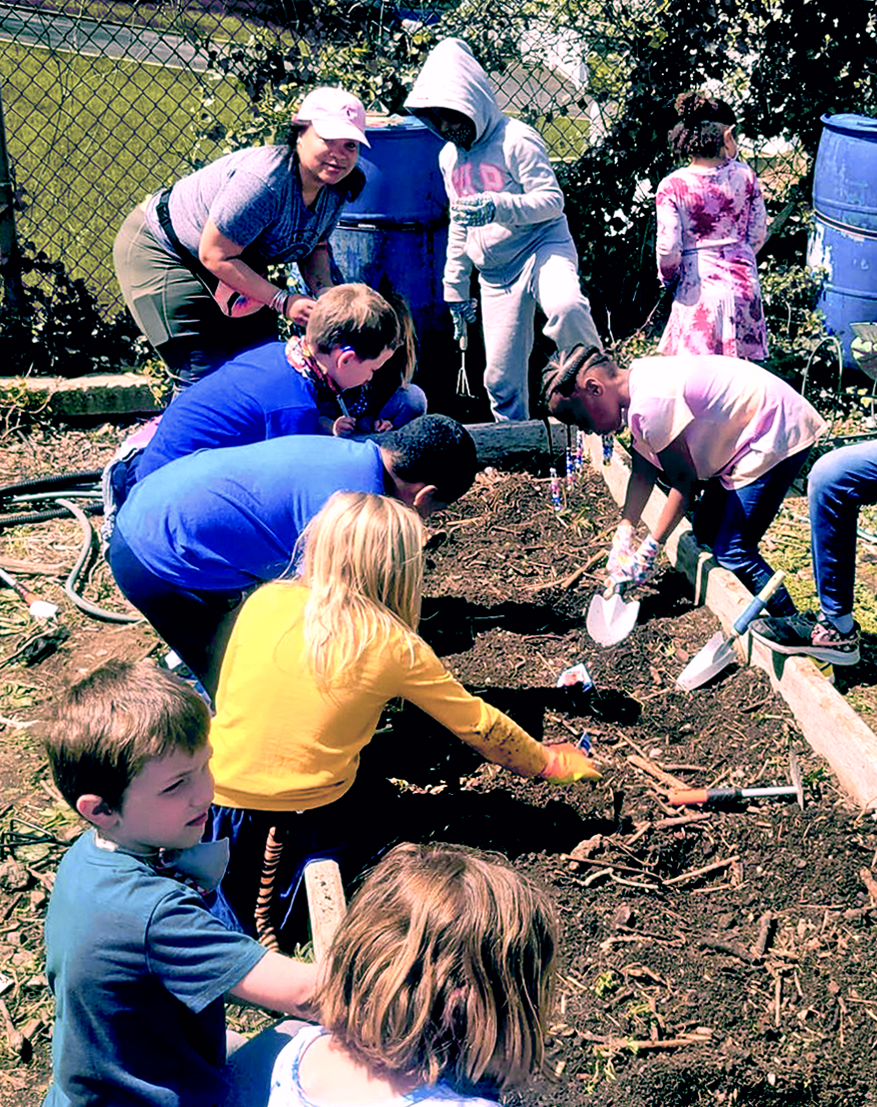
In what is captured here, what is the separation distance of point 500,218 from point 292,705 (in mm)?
3206

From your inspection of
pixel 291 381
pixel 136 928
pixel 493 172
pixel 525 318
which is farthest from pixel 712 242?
pixel 136 928

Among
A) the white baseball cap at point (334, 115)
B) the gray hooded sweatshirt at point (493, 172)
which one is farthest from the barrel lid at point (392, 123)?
the white baseball cap at point (334, 115)

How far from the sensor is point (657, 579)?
457 centimetres

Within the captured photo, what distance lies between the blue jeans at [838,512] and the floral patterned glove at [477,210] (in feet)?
7.04

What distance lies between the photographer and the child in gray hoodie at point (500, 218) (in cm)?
516

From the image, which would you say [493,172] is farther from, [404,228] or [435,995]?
[435,995]

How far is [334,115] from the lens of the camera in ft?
13.7

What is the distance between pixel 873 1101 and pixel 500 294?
392 centimetres

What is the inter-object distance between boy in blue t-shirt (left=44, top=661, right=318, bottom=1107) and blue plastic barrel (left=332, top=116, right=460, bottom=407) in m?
4.26

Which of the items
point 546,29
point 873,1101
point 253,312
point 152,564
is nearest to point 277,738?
point 152,564

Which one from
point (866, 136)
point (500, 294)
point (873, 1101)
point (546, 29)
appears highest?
point (546, 29)

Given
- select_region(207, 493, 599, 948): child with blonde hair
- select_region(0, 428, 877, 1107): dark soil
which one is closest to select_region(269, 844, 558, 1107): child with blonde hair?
select_region(0, 428, 877, 1107): dark soil

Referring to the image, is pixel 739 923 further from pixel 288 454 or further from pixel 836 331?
pixel 836 331

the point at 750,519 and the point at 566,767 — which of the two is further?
the point at 750,519
